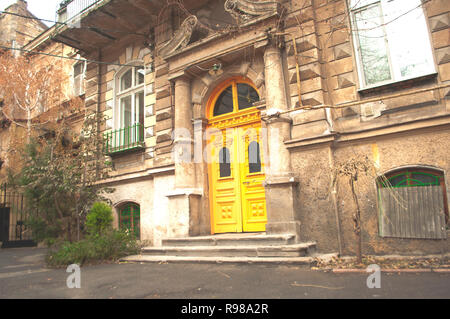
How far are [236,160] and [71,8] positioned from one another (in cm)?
884

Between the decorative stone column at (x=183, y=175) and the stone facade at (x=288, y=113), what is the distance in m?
0.03

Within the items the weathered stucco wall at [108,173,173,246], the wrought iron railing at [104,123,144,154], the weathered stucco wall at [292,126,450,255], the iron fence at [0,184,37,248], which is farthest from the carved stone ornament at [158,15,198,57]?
the iron fence at [0,184,37,248]

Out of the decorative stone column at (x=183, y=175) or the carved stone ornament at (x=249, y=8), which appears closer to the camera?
the carved stone ornament at (x=249, y=8)

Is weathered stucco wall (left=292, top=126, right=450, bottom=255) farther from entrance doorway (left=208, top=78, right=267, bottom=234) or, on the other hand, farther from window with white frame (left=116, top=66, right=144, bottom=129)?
window with white frame (left=116, top=66, right=144, bottom=129)

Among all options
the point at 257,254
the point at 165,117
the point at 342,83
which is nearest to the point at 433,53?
the point at 342,83

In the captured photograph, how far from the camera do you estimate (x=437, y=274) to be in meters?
4.58

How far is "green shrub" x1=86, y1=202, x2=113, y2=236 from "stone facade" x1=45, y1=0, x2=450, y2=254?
0.77 meters

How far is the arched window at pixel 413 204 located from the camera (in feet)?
18.3

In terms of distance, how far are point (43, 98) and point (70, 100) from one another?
2.11 m

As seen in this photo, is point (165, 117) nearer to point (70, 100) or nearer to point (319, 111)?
point (319, 111)

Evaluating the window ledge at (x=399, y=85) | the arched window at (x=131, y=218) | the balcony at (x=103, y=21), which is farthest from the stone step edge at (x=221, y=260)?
the balcony at (x=103, y=21)

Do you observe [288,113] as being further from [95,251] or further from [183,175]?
[95,251]

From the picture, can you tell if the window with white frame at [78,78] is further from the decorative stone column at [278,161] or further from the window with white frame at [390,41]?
the window with white frame at [390,41]
